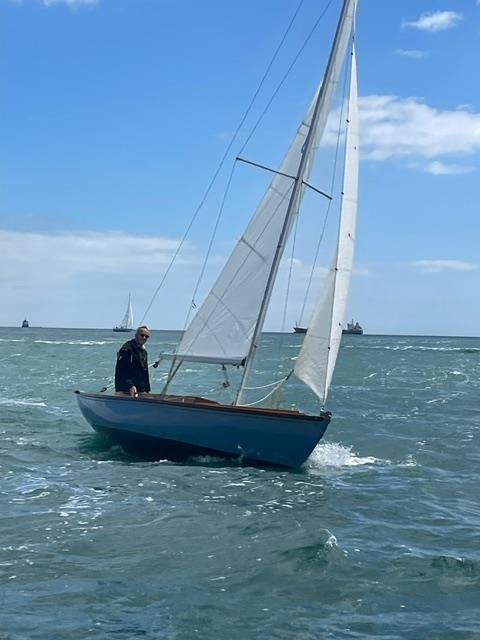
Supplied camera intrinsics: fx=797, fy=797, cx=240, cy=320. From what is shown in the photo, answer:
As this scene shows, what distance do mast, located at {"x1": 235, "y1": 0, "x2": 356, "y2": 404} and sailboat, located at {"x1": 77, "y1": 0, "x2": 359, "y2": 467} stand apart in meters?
0.02

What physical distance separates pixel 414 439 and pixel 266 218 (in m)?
6.75

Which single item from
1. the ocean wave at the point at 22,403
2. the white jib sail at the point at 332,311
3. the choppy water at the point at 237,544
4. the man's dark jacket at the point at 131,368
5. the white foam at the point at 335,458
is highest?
the white jib sail at the point at 332,311

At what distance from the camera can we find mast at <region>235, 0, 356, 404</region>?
13.6 m

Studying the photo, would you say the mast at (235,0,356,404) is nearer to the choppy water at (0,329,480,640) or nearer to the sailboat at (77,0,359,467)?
the sailboat at (77,0,359,467)

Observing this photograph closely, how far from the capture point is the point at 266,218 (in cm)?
1420

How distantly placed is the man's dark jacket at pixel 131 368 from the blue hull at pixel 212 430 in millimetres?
715

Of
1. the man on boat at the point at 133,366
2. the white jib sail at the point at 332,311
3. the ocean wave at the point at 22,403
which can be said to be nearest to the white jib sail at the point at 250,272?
the man on boat at the point at 133,366

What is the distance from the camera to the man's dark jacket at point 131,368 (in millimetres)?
14530

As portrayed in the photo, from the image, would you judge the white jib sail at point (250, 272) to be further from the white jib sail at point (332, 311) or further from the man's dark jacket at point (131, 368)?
the white jib sail at point (332, 311)

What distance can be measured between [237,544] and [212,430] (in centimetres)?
422

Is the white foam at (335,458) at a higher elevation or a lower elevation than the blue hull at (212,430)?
lower

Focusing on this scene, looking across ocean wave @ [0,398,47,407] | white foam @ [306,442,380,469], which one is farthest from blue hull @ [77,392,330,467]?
ocean wave @ [0,398,47,407]

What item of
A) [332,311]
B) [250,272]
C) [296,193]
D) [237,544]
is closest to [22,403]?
[250,272]

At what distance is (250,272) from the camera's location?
1401 cm
